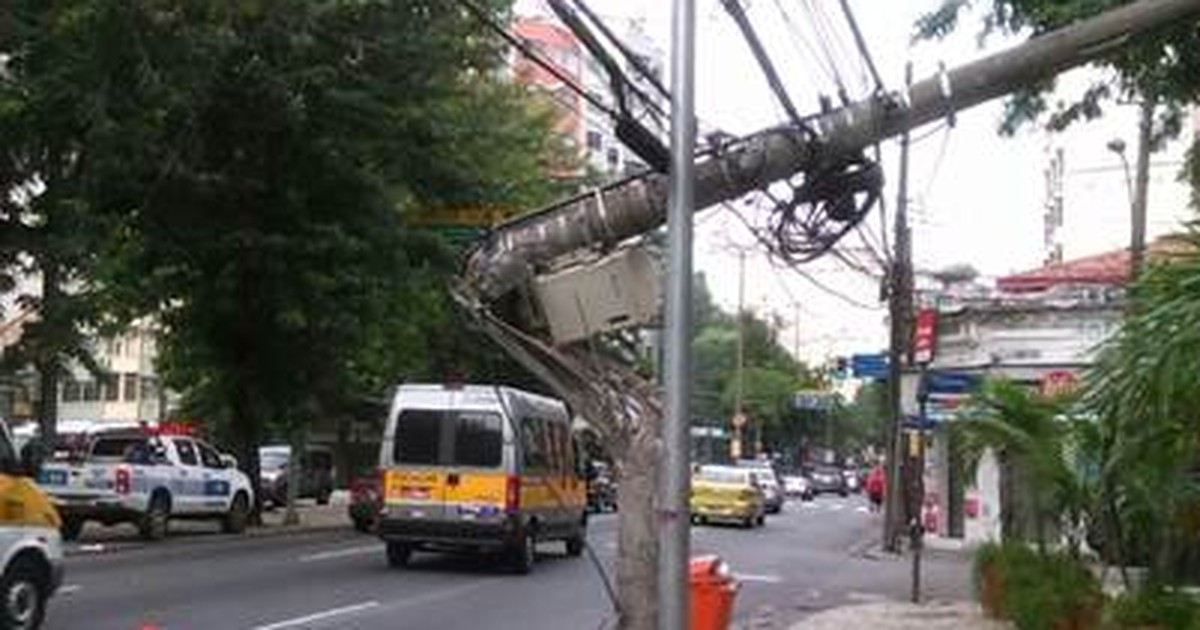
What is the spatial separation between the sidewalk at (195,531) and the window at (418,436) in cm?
518

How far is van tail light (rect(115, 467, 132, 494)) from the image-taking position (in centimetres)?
3117

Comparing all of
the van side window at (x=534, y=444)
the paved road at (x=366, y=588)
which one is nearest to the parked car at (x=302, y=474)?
the paved road at (x=366, y=588)

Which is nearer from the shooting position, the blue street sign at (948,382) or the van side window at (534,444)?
the van side window at (534,444)

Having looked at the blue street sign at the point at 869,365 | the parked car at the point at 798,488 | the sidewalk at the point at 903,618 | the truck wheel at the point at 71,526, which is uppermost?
the blue street sign at the point at 869,365

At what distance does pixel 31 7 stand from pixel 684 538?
825 inches

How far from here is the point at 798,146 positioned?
11.7 metres

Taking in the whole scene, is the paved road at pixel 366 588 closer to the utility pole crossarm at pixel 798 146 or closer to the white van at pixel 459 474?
Answer: the white van at pixel 459 474

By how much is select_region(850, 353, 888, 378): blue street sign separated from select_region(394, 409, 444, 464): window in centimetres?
2151

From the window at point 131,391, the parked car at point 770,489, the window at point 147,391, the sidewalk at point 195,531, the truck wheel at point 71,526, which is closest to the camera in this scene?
the sidewalk at point 195,531

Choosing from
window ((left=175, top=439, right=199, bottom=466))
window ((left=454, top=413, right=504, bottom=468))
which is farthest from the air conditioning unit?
window ((left=175, top=439, right=199, bottom=466))

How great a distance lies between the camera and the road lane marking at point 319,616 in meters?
18.3

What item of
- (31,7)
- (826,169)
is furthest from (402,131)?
(826,169)

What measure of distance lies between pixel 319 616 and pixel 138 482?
12.9 meters

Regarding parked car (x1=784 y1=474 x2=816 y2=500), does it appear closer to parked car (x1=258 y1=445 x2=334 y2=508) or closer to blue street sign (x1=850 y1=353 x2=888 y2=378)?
parked car (x1=258 y1=445 x2=334 y2=508)
